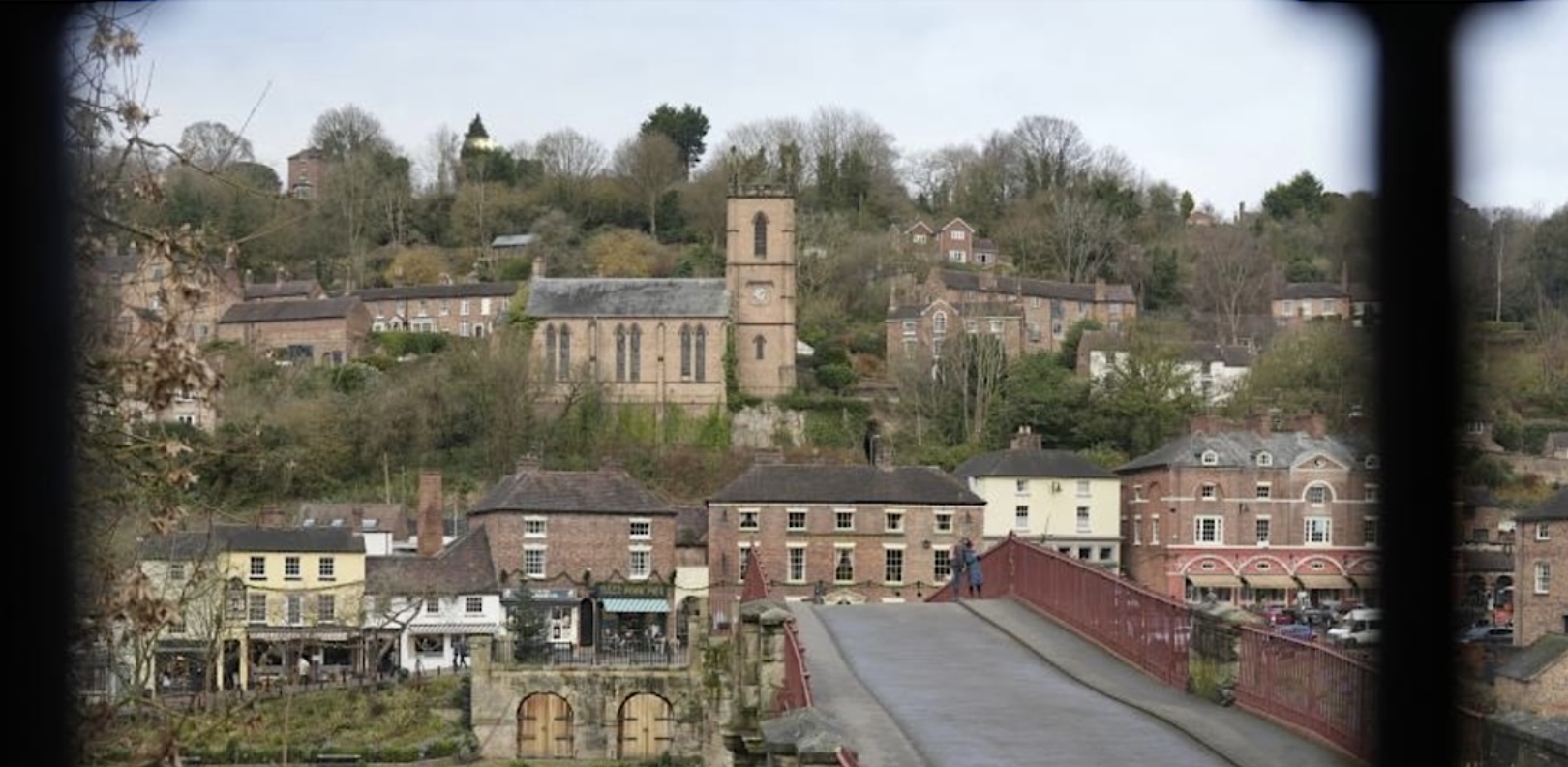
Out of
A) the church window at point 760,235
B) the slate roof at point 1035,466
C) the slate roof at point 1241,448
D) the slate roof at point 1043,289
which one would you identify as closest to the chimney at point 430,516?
the slate roof at point 1035,466

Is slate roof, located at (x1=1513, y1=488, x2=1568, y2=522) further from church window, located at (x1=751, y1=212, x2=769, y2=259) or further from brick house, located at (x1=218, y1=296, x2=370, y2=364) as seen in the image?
brick house, located at (x1=218, y1=296, x2=370, y2=364)

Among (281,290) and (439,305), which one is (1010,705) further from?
(439,305)

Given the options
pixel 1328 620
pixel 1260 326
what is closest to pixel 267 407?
pixel 1328 620

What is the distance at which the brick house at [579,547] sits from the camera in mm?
42219

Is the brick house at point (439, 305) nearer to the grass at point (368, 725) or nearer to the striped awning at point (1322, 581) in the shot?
the grass at point (368, 725)

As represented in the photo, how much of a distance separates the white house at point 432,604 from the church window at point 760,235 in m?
18.4

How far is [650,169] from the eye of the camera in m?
77.7

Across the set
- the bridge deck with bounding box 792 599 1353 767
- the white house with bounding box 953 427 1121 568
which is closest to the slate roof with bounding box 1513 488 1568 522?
the bridge deck with bounding box 792 599 1353 767

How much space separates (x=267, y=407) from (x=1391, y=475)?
146 feet

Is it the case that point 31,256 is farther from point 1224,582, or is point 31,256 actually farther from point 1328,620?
point 1224,582

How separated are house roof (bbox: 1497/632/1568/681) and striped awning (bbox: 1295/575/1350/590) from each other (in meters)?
24.9

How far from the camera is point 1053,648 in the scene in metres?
15.1

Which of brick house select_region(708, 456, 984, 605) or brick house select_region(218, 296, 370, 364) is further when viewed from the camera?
brick house select_region(218, 296, 370, 364)

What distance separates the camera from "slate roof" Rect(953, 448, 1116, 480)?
47.1 m
